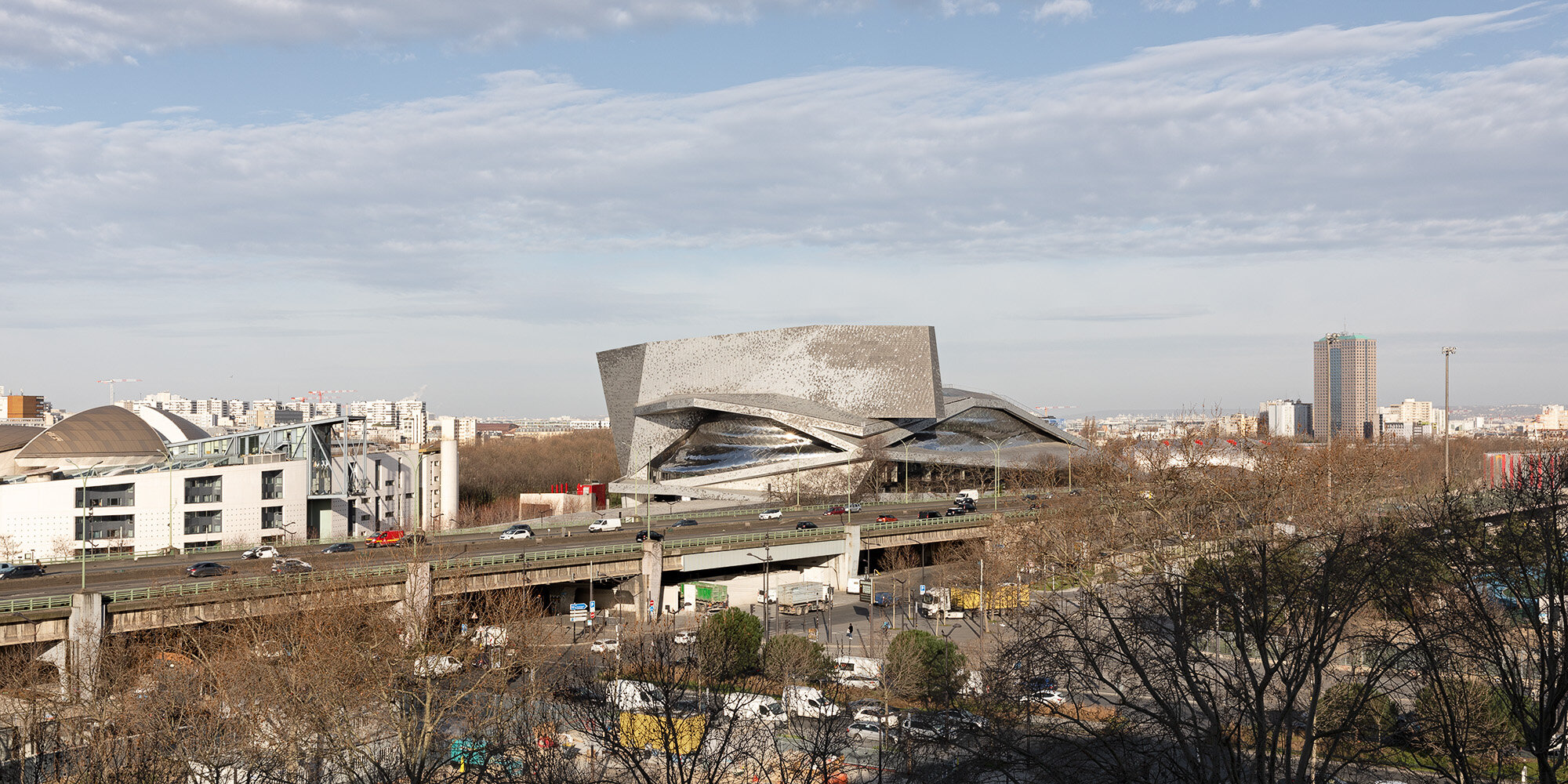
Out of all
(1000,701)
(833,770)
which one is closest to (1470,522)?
(1000,701)

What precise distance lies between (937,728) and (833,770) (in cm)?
235

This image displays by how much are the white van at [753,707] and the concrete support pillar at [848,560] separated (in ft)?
79.2

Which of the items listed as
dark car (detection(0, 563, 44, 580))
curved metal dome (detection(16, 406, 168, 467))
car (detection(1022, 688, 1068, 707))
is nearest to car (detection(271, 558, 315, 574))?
dark car (detection(0, 563, 44, 580))

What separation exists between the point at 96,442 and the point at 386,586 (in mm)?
43954

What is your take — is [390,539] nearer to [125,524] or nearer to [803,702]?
[125,524]

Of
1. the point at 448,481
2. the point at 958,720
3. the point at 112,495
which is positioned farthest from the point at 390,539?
the point at 958,720

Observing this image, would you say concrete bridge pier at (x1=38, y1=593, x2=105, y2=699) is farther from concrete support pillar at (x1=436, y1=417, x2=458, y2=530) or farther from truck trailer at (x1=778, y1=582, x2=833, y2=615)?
concrete support pillar at (x1=436, y1=417, x2=458, y2=530)

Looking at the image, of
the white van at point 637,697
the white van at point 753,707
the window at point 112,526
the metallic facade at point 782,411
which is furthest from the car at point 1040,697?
the metallic facade at point 782,411

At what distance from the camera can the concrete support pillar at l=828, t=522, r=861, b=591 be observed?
155 ft

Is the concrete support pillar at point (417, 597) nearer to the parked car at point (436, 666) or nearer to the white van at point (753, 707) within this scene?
the parked car at point (436, 666)

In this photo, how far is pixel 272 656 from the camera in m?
23.1

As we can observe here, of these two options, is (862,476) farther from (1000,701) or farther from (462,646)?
(1000,701)

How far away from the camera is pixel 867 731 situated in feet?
74.4

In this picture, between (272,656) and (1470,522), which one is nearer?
(1470,522)
